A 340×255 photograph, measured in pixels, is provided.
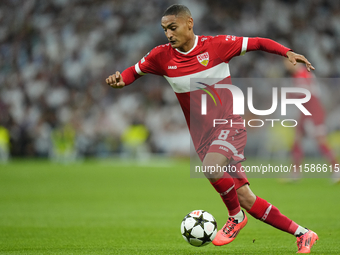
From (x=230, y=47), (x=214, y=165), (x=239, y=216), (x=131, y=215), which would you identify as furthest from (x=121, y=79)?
(x=131, y=215)

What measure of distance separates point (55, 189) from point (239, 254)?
7.08 metres

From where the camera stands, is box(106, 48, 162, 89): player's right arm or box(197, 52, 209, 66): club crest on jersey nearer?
box(197, 52, 209, 66): club crest on jersey

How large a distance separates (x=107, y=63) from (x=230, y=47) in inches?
749

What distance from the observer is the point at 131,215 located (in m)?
6.91

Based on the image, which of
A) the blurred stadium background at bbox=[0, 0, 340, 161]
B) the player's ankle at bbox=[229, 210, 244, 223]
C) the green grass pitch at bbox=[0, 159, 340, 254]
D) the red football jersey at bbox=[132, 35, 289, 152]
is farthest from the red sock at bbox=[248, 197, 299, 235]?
the blurred stadium background at bbox=[0, 0, 340, 161]

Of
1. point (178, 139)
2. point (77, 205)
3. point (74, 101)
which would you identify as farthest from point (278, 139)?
point (77, 205)

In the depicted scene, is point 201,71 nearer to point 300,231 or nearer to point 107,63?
point 300,231

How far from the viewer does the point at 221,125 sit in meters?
4.34

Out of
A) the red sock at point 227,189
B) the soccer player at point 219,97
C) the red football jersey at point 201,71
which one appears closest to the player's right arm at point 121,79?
the soccer player at point 219,97

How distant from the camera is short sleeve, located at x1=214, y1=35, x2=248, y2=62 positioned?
14.3ft

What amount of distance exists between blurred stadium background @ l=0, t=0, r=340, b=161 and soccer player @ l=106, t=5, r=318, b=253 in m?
16.2

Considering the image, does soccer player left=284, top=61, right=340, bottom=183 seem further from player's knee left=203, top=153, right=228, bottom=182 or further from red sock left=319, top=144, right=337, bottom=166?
player's knee left=203, top=153, right=228, bottom=182

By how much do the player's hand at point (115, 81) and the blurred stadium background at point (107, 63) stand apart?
53.7ft

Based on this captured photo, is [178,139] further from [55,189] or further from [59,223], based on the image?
[59,223]
